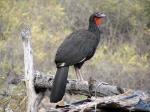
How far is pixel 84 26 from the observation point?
58.4ft

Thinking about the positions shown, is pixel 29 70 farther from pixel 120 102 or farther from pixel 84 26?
pixel 84 26

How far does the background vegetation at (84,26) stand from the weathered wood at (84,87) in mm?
4873

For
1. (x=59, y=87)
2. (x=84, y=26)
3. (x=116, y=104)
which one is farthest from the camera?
(x=84, y=26)

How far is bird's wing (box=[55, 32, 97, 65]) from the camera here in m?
A: 8.44

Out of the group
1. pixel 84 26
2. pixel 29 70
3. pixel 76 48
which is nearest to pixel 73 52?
pixel 76 48

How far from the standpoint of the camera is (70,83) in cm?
807

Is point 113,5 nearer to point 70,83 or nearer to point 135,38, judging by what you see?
point 135,38

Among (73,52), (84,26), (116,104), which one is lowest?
(84,26)

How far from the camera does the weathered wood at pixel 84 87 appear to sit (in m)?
7.35

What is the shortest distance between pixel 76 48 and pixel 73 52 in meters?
0.11

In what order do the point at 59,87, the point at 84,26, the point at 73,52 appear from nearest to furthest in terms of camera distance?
the point at 59,87, the point at 73,52, the point at 84,26

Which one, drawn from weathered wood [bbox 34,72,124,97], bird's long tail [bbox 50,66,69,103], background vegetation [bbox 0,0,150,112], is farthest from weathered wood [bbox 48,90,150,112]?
background vegetation [bbox 0,0,150,112]

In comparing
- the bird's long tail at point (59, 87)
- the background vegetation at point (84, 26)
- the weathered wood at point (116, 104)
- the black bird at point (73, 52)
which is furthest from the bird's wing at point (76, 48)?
the background vegetation at point (84, 26)

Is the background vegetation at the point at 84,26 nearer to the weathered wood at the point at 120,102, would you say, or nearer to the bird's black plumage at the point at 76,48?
the bird's black plumage at the point at 76,48
